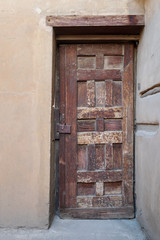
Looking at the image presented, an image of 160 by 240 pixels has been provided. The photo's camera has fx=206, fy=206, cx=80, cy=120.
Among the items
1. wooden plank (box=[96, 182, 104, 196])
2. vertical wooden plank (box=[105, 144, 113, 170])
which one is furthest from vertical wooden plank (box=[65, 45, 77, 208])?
vertical wooden plank (box=[105, 144, 113, 170])

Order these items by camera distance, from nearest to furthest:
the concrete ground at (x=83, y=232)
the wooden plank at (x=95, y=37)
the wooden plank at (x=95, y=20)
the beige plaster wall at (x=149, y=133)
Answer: the beige plaster wall at (x=149, y=133) < the concrete ground at (x=83, y=232) < the wooden plank at (x=95, y=20) < the wooden plank at (x=95, y=37)

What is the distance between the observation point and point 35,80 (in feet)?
6.35

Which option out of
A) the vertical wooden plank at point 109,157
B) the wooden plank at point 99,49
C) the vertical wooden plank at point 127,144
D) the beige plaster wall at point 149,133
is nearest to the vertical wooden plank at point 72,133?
the wooden plank at point 99,49

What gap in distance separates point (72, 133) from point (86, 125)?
167mm

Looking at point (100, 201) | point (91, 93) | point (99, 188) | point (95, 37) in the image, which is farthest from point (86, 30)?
point (100, 201)

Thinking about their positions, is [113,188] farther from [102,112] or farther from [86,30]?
[86,30]

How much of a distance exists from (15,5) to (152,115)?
5.26ft

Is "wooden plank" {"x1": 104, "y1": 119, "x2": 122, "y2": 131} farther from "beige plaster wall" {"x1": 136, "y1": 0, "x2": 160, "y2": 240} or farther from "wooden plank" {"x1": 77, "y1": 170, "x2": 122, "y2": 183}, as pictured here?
"wooden plank" {"x1": 77, "y1": 170, "x2": 122, "y2": 183}

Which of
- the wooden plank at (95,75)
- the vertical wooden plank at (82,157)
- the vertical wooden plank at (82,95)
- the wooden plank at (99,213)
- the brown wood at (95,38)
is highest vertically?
the brown wood at (95,38)

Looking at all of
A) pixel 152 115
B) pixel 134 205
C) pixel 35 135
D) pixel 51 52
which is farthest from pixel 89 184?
pixel 51 52

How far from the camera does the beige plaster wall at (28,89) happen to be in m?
1.91

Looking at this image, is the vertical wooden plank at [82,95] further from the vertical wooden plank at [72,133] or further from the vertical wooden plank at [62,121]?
the vertical wooden plank at [62,121]

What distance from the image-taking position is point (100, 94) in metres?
2.14

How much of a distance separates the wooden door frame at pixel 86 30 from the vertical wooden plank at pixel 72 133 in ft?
0.41
